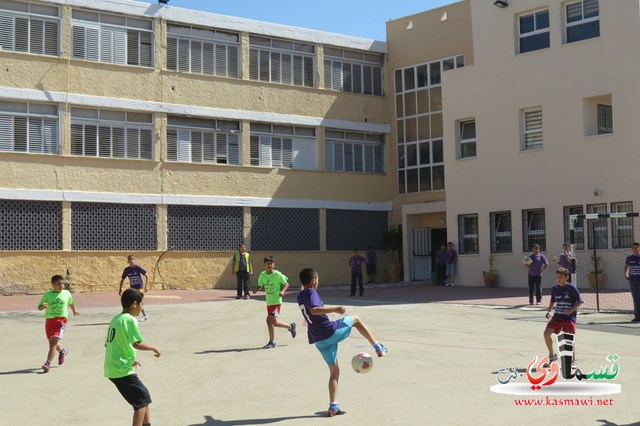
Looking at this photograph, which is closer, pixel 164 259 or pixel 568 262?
pixel 568 262

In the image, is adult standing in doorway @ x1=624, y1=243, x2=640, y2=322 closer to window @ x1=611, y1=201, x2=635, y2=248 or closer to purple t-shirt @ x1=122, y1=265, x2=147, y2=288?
window @ x1=611, y1=201, x2=635, y2=248

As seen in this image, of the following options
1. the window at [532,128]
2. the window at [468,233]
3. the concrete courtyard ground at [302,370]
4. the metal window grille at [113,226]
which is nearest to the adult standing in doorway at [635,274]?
the concrete courtyard ground at [302,370]

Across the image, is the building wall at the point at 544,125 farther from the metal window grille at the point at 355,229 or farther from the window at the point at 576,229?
the metal window grille at the point at 355,229

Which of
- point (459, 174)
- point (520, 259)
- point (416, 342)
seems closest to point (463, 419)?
point (416, 342)

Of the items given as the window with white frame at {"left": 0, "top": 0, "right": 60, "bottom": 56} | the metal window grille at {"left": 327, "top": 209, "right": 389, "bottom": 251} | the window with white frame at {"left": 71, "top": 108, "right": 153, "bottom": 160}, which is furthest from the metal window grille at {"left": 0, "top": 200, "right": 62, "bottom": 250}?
the metal window grille at {"left": 327, "top": 209, "right": 389, "bottom": 251}

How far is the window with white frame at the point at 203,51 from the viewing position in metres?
34.2

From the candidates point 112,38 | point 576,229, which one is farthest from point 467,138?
point 112,38

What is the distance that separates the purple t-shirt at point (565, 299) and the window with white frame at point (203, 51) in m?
24.2

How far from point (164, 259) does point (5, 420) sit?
22.9 meters

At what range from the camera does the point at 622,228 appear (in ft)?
93.6

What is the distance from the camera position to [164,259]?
1316 inches

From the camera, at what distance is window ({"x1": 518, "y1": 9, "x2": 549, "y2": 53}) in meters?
31.6

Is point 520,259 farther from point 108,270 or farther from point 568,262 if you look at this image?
point 108,270

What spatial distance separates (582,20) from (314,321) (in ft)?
76.1
